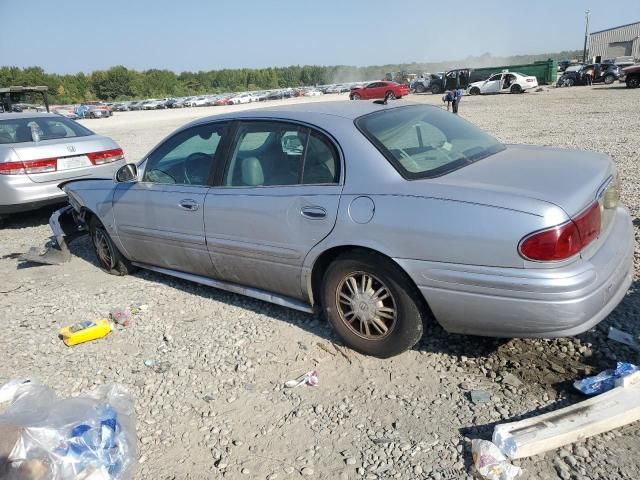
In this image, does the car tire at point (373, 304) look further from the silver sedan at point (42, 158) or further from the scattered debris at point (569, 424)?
the silver sedan at point (42, 158)

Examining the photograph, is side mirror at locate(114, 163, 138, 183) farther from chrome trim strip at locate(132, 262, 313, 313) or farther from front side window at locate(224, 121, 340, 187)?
front side window at locate(224, 121, 340, 187)

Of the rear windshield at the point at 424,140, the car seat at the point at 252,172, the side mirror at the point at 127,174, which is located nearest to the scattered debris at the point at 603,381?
the rear windshield at the point at 424,140

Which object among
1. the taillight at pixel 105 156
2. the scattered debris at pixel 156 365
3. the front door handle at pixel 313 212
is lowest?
the scattered debris at pixel 156 365

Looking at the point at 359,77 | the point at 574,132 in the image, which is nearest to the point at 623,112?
the point at 574,132

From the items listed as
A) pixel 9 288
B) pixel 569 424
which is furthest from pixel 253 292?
pixel 9 288

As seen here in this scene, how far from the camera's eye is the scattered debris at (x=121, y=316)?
4.07 metres

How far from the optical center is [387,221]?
2848mm

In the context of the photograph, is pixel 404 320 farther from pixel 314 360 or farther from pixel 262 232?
pixel 262 232

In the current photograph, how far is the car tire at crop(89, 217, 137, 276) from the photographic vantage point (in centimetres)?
496

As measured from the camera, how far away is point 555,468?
2.24 m

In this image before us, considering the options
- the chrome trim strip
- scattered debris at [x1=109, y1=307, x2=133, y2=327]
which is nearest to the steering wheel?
the chrome trim strip

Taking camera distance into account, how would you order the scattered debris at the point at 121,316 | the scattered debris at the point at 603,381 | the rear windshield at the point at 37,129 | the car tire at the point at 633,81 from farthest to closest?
the car tire at the point at 633,81 < the rear windshield at the point at 37,129 < the scattered debris at the point at 121,316 < the scattered debris at the point at 603,381

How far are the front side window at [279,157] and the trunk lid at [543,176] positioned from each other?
0.78 m

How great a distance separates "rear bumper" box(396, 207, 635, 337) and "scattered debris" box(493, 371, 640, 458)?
1.17 ft
